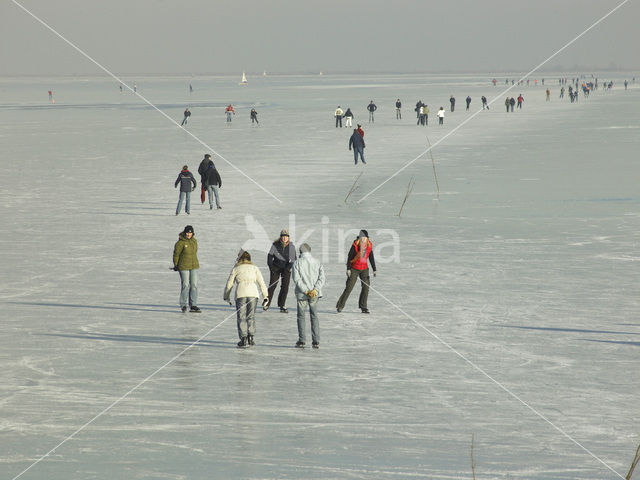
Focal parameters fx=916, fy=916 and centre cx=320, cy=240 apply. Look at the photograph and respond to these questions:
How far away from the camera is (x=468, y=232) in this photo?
18359 mm

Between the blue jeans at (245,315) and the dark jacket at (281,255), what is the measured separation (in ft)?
5.68

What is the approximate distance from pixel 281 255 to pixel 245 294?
1890 mm

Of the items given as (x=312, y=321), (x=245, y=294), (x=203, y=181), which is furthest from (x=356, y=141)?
(x=312, y=321)

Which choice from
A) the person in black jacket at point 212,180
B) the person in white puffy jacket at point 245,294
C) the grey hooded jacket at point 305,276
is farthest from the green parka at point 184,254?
the person in black jacket at point 212,180

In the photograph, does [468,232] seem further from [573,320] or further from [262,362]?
[262,362]

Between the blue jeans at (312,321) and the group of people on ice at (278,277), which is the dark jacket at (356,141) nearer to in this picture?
the group of people on ice at (278,277)

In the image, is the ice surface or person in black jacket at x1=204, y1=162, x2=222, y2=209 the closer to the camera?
the ice surface

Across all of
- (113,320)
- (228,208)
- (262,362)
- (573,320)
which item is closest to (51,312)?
(113,320)

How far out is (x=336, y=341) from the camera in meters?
10.9

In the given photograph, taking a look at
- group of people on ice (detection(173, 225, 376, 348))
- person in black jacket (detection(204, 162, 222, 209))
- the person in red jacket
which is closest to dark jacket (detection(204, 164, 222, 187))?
person in black jacket (detection(204, 162, 222, 209))

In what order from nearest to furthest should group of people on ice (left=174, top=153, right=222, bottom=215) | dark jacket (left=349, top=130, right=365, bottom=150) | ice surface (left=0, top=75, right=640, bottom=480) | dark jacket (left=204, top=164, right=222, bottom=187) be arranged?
ice surface (left=0, top=75, right=640, bottom=480) < group of people on ice (left=174, top=153, right=222, bottom=215) < dark jacket (left=204, top=164, right=222, bottom=187) < dark jacket (left=349, top=130, right=365, bottom=150)

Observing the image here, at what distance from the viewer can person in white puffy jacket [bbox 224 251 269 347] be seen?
1048 cm

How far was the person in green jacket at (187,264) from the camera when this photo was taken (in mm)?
12047

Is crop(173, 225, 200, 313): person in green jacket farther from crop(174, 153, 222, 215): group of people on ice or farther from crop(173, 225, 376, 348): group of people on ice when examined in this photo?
crop(174, 153, 222, 215): group of people on ice
